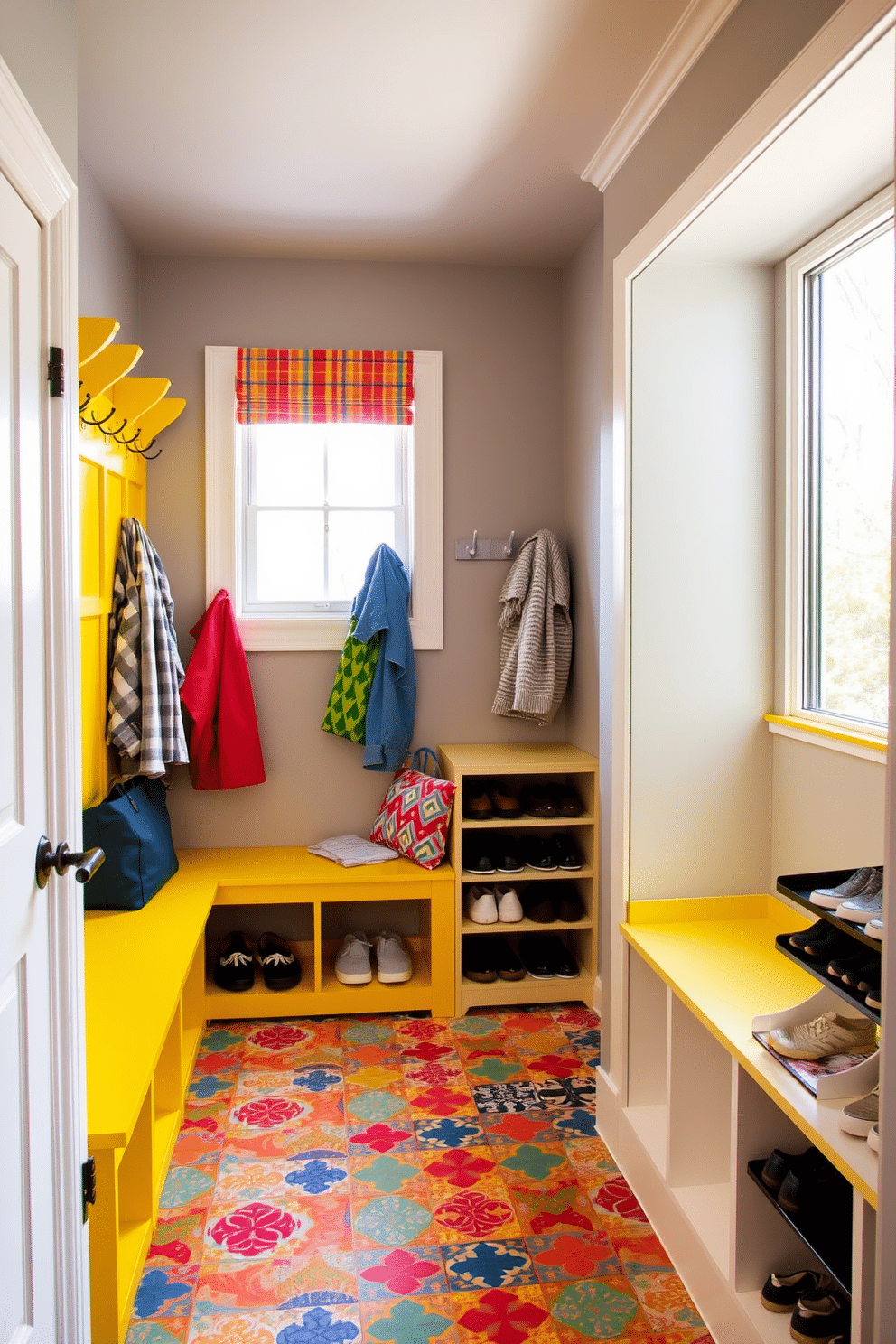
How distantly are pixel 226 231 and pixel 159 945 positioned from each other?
7.73 feet

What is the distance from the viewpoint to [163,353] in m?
3.45

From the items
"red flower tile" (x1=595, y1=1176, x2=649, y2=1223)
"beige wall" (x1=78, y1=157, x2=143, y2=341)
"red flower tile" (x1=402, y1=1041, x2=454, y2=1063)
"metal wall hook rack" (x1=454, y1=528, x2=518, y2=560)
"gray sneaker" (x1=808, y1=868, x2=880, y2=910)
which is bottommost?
"red flower tile" (x1=595, y1=1176, x2=649, y2=1223)

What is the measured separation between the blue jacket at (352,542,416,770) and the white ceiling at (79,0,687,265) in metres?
1.16

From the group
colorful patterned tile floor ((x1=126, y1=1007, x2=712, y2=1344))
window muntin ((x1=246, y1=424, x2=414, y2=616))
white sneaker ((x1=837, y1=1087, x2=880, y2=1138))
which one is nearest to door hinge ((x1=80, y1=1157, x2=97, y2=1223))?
colorful patterned tile floor ((x1=126, y1=1007, x2=712, y2=1344))

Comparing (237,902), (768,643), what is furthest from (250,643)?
(768,643)

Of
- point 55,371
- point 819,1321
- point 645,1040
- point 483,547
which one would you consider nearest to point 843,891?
point 819,1321

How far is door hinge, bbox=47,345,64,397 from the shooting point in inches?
60.8

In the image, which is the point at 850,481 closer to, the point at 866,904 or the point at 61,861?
the point at 866,904

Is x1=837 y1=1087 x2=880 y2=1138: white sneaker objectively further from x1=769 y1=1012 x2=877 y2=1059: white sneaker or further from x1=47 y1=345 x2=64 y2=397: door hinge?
x1=47 y1=345 x2=64 y2=397: door hinge

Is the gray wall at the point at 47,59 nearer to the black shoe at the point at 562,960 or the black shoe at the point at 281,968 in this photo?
the black shoe at the point at 281,968

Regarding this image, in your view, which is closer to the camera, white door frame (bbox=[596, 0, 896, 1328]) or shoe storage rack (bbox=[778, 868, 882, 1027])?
Answer: shoe storage rack (bbox=[778, 868, 882, 1027])

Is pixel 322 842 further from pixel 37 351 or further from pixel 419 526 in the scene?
pixel 37 351

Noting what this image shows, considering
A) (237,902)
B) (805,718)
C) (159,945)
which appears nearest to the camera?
(805,718)

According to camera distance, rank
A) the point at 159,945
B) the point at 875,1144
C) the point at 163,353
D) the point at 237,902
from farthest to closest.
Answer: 1. the point at 163,353
2. the point at 237,902
3. the point at 159,945
4. the point at 875,1144
